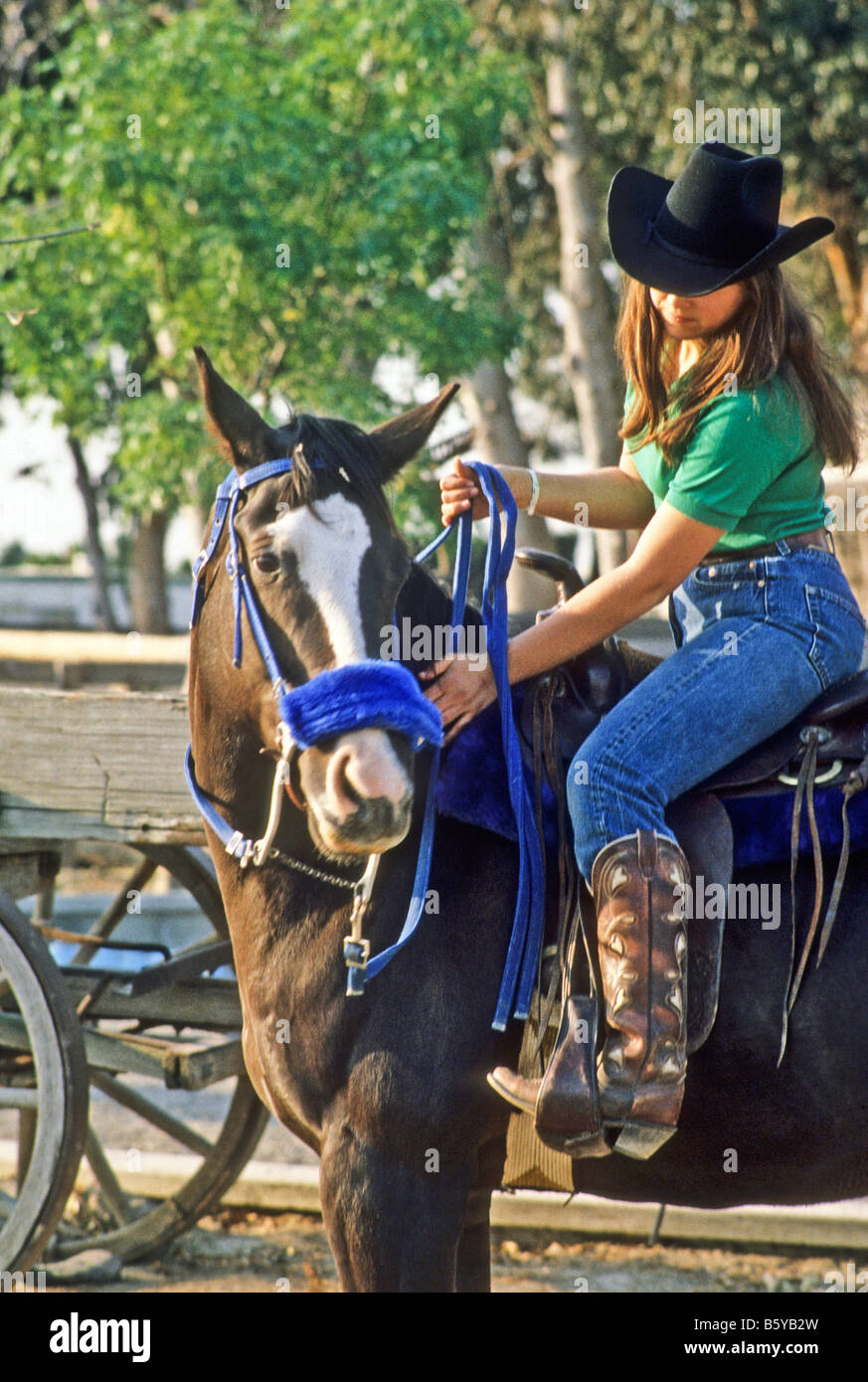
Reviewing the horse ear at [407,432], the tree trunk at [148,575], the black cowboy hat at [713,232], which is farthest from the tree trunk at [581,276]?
the horse ear at [407,432]

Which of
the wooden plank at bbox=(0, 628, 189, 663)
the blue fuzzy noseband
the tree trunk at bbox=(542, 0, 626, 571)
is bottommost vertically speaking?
the blue fuzzy noseband

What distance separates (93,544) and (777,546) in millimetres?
16421

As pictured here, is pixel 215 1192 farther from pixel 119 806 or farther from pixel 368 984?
pixel 368 984

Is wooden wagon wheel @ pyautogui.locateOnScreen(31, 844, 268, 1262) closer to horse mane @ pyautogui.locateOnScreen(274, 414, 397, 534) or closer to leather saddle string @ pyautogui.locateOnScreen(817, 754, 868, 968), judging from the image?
horse mane @ pyautogui.locateOnScreen(274, 414, 397, 534)

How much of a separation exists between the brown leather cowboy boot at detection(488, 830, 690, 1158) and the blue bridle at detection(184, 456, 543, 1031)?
5.9 inches

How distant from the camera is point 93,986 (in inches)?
167

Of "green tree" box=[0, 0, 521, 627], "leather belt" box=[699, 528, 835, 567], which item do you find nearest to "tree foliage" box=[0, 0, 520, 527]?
"green tree" box=[0, 0, 521, 627]

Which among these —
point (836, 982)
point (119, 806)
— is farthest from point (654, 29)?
point (836, 982)

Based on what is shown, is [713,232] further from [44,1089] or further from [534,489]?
[44,1089]

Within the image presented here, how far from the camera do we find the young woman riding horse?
2.35 m

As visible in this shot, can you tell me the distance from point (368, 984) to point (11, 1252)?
1.79 m

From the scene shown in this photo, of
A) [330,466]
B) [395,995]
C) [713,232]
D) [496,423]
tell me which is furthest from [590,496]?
[496,423]

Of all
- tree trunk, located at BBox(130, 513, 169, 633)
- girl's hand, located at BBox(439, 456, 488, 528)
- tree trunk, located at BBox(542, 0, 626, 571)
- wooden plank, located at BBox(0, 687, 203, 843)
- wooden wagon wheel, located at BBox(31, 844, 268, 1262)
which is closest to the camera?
girl's hand, located at BBox(439, 456, 488, 528)

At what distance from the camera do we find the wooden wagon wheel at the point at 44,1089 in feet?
11.6
